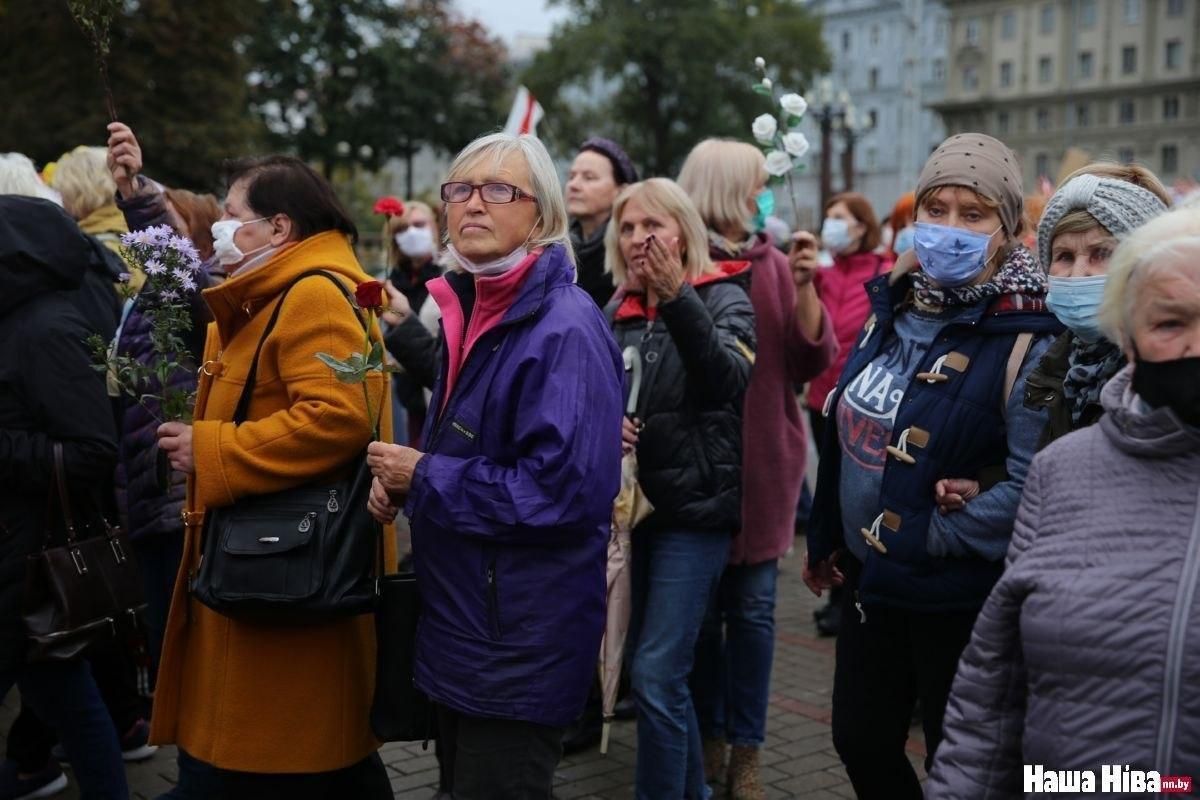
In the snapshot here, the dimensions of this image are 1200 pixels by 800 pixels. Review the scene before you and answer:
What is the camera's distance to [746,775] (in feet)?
15.5

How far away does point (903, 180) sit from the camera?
77562 millimetres

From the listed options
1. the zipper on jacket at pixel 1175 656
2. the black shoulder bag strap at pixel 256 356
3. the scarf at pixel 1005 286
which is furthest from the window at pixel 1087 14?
the zipper on jacket at pixel 1175 656

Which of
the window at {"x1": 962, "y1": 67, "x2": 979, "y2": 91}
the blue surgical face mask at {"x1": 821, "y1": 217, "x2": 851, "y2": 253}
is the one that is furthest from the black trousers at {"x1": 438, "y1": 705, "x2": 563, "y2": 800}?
the window at {"x1": 962, "y1": 67, "x2": 979, "y2": 91}

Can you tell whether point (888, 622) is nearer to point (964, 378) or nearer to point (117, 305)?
point (964, 378)

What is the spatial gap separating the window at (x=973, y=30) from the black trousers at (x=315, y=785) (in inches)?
3582

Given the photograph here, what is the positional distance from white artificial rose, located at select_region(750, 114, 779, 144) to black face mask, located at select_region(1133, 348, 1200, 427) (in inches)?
121

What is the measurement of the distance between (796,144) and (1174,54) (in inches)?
3299

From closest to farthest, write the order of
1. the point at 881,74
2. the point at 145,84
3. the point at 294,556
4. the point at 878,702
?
the point at 294,556
the point at 878,702
the point at 145,84
the point at 881,74

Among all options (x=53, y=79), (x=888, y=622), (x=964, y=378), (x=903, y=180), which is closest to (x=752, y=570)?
(x=888, y=622)

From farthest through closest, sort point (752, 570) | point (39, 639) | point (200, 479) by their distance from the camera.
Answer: point (752, 570)
point (39, 639)
point (200, 479)

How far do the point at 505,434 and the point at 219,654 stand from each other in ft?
3.52

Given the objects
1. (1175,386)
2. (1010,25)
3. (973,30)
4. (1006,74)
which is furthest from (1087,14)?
(1175,386)

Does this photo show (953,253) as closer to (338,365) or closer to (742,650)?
(338,365)

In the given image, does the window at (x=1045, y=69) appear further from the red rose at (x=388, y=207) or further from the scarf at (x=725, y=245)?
the scarf at (x=725, y=245)
